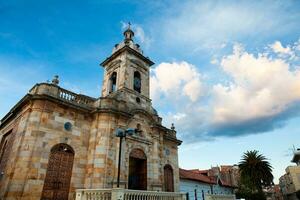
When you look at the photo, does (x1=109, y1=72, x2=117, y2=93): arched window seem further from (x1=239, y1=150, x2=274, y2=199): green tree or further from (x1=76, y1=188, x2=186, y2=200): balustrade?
(x1=239, y1=150, x2=274, y2=199): green tree

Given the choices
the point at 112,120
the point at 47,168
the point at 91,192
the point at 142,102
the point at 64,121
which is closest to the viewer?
the point at 91,192

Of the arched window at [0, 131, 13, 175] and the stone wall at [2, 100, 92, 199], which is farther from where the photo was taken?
the arched window at [0, 131, 13, 175]

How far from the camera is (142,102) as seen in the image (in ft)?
73.2

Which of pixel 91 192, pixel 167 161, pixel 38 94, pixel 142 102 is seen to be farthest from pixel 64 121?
pixel 167 161

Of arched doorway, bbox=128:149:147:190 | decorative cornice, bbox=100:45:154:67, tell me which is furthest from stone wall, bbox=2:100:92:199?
A: decorative cornice, bbox=100:45:154:67

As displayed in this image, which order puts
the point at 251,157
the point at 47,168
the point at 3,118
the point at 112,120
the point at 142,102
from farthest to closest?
the point at 251,157
the point at 142,102
the point at 3,118
the point at 112,120
the point at 47,168

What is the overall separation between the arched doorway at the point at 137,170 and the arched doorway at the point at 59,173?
5001mm

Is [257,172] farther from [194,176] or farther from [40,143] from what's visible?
[40,143]

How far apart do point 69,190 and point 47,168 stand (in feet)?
6.96

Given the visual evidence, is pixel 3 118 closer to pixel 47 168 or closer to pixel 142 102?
pixel 47 168

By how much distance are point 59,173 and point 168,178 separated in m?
10.9

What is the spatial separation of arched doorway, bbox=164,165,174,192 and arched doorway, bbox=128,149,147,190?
3.55 m

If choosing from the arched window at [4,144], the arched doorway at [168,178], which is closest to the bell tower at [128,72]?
the arched doorway at [168,178]

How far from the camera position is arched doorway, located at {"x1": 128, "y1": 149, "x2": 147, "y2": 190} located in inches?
744
